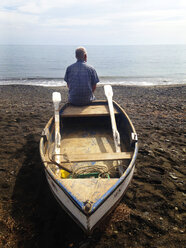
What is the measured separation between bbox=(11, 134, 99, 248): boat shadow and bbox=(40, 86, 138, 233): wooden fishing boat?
51 centimetres

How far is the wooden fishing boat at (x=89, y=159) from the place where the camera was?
2.88m

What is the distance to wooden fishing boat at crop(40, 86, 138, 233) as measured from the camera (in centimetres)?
288

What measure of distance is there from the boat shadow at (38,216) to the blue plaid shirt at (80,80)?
2.66 metres

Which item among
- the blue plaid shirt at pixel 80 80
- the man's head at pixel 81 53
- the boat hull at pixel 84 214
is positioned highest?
the man's head at pixel 81 53

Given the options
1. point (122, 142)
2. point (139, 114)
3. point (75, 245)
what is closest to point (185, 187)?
point (122, 142)

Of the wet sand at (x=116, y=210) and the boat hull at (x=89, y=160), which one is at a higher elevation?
the boat hull at (x=89, y=160)

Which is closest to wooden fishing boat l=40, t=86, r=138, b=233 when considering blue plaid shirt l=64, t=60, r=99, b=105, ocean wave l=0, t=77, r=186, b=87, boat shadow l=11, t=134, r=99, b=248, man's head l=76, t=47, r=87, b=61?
blue plaid shirt l=64, t=60, r=99, b=105

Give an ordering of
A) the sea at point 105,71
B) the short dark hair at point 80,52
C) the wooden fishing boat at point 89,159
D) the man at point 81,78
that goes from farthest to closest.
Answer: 1. the sea at point 105,71
2. the man at point 81,78
3. the short dark hair at point 80,52
4. the wooden fishing boat at point 89,159

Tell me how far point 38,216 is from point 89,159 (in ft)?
5.00

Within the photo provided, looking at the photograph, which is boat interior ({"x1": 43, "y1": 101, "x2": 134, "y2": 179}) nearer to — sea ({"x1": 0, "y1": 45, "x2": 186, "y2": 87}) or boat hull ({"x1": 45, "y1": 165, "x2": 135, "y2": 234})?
boat hull ({"x1": 45, "y1": 165, "x2": 135, "y2": 234})

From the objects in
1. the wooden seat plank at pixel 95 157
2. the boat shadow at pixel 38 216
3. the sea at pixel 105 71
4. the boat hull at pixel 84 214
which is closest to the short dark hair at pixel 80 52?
the wooden seat plank at pixel 95 157

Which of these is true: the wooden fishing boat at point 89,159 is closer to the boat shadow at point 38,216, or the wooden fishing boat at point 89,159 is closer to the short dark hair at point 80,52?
the boat shadow at point 38,216

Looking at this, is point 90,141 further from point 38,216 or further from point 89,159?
point 38,216

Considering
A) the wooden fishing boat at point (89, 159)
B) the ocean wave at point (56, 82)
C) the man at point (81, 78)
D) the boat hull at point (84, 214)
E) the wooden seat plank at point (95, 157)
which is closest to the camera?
the boat hull at point (84, 214)
